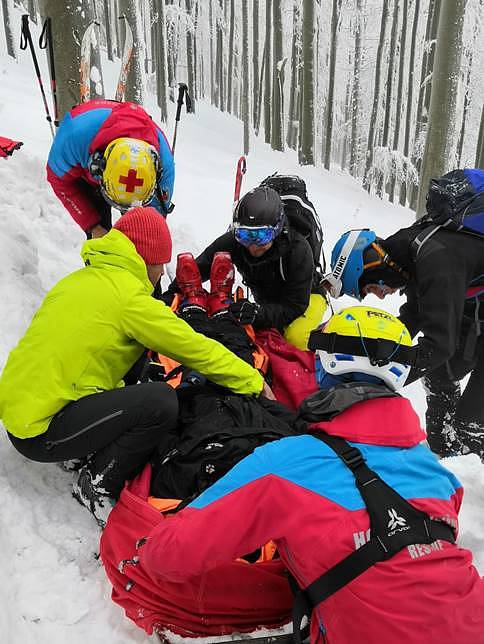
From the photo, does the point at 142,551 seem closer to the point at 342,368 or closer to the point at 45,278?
the point at 342,368

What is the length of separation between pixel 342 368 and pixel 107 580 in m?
1.31

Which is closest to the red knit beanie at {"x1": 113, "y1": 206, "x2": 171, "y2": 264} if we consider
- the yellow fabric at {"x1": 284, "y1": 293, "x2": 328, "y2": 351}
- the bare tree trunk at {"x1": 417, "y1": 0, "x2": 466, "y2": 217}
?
the yellow fabric at {"x1": 284, "y1": 293, "x2": 328, "y2": 351}

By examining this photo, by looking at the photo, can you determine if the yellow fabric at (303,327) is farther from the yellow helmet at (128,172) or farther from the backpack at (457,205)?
Result: the yellow helmet at (128,172)

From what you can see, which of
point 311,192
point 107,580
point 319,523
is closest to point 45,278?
point 107,580

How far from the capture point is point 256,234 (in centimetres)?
355

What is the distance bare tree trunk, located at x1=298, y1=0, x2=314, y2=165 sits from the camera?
1402cm

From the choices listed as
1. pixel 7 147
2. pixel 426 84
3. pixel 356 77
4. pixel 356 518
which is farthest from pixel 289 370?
pixel 356 77

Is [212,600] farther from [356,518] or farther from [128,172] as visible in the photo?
[128,172]

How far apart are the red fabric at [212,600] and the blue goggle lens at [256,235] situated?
2.19m

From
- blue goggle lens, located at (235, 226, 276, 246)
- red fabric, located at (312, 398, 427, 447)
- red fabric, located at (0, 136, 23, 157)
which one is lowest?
blue goggle lens, located at (235, 226, 276, 246)

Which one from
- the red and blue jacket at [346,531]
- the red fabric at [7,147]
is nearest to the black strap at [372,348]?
the red and blue jacket at [346,531]

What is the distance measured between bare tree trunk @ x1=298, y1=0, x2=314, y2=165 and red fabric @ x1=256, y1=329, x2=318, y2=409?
40.3ft

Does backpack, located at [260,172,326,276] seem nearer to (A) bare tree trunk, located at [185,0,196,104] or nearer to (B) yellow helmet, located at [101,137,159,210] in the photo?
(B) yellow helmet, located at [101,137,159,210]

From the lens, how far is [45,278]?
13.2 feet
